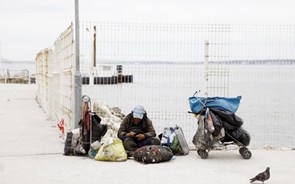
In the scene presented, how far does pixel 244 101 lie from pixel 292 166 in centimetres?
2890

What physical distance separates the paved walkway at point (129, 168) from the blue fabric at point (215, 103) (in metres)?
0.89

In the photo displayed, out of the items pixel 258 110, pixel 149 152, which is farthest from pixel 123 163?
pixel 258 110

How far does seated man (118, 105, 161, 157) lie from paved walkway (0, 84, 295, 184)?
51cm

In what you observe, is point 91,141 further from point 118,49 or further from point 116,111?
point 116,111

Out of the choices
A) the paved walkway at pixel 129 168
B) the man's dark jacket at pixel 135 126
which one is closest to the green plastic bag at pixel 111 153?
the paved walkway at pixel 129 168

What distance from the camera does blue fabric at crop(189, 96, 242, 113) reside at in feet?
30.9

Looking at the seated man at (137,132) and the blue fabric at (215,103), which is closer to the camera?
the seated man at (137,132)

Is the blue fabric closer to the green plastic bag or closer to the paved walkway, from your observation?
the paved walkway

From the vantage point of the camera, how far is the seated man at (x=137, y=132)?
927cm

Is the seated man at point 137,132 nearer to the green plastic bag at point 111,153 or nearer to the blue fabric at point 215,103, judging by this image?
the green plastic bag at point 111,153

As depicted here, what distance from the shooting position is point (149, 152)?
8719mm

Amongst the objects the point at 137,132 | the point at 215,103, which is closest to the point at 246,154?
the point at 215,103

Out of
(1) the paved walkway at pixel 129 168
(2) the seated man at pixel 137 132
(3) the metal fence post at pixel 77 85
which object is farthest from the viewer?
(3) the metal fence post at pixel 77 85

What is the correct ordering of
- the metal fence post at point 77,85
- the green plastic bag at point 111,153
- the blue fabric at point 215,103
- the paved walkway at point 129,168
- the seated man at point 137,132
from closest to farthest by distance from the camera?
the paved walkway at point 129,168
the green plastic bag at point 111,153
the seated man at point 137,132
the blue fabric at point 215,103
the metal fence post at point 77,85
